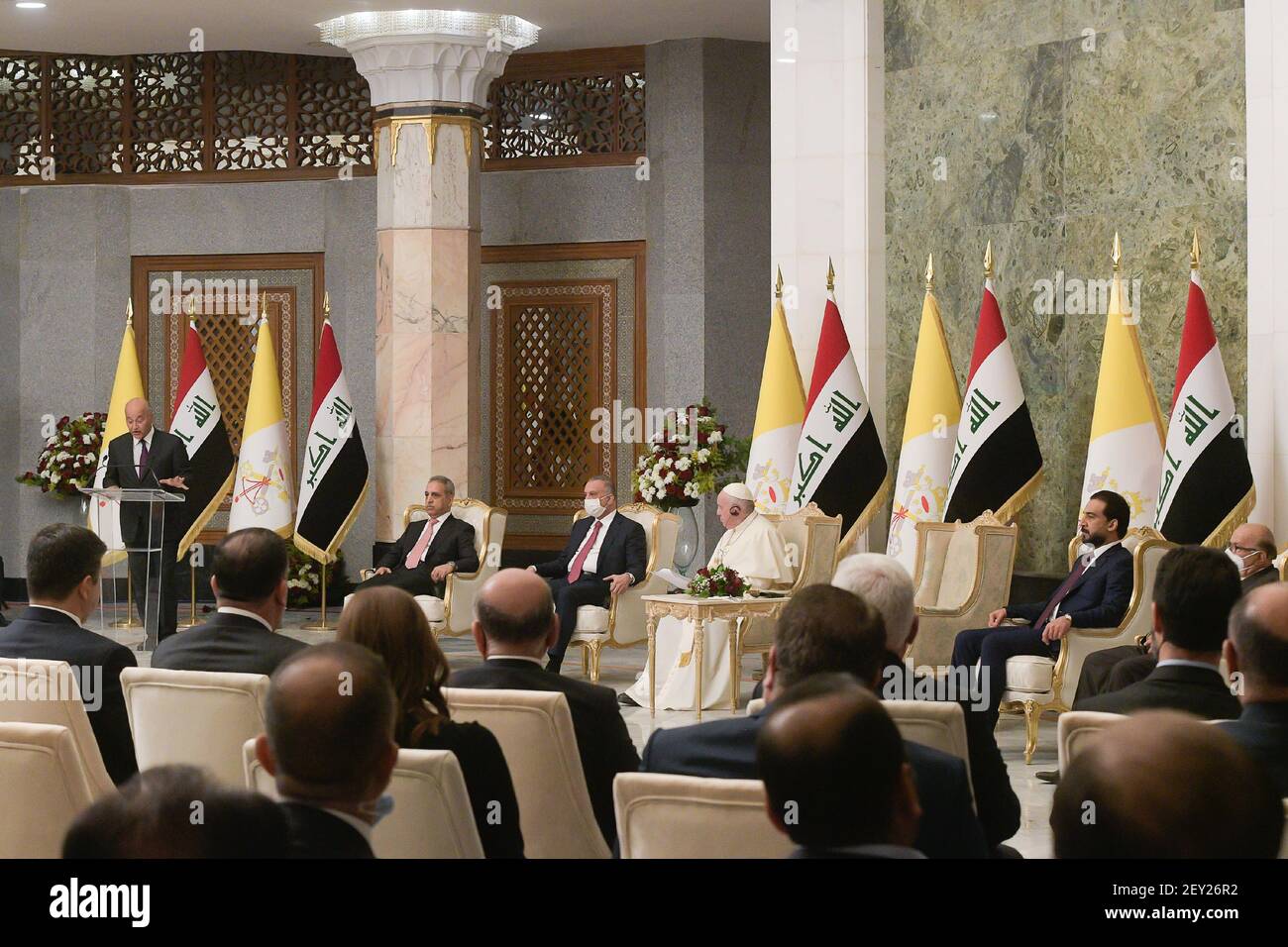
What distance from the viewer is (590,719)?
3.54m

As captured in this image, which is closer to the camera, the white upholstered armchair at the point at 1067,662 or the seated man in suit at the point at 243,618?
the seated man in suit at the point at 243,618

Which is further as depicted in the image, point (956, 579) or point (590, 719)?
point (956, 579)

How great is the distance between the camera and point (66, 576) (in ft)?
13.2

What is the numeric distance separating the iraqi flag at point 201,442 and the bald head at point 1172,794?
10.1m

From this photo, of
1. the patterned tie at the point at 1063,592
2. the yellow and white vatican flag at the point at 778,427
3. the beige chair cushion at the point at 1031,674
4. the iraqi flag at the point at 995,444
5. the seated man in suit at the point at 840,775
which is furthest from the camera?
the yellow and white vatican flag at the point at 778,427

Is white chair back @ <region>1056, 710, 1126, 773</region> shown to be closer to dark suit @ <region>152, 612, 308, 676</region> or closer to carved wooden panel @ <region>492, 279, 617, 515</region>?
dark suit @ <region>152, 612, 308, 676</region>

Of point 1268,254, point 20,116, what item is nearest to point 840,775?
point 1268,254

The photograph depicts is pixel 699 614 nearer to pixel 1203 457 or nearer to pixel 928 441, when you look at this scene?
pixel 928 441

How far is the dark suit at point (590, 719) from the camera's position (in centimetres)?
352

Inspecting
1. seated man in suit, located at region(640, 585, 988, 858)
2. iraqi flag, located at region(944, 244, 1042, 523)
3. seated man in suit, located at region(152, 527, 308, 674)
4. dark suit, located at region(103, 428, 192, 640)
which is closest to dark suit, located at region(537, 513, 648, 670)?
iraqi flag, located at region(944, 244, 1042, 523)

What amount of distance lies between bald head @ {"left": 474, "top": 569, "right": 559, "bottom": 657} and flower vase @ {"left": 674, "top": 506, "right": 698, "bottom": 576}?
6005 mm

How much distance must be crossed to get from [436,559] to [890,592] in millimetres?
6115

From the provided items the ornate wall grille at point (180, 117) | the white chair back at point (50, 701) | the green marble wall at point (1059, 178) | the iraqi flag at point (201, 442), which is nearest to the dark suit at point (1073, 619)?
the green marble wall at point (1059, 178)

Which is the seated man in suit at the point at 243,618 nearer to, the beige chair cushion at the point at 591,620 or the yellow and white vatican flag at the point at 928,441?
the beige chair cushion at the point at 591,620
